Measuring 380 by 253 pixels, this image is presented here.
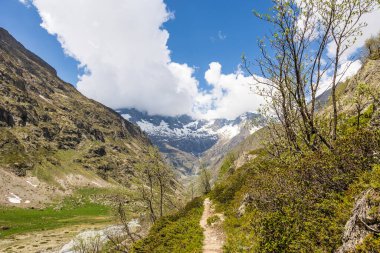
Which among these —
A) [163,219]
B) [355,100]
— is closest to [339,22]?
[355,100]

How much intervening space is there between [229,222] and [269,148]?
37.9 feet

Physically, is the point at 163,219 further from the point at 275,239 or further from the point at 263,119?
the point at 275,239

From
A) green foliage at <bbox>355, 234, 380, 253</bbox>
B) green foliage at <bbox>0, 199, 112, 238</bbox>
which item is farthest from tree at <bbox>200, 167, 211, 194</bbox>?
Result: green foliage at <bbox>355, 234, 380, 253</bbox>

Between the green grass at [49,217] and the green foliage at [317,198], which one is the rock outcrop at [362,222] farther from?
the green grass at [49,217]

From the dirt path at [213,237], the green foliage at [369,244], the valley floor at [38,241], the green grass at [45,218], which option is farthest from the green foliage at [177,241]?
the green grass at [45,218]

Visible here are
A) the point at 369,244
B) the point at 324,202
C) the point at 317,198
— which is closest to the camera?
the point at 369,244

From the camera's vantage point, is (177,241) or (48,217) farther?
(48,217)

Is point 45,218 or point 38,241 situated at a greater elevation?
point 45,218

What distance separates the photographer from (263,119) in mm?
22719

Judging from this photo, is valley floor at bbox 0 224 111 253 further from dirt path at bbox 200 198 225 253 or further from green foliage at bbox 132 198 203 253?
dirt path at bbox 200 198 225 253

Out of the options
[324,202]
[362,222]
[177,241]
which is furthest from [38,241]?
[362,222]

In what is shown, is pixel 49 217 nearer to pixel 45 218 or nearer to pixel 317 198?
pixel 45 218

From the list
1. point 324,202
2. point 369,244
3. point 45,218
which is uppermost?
point 45,218

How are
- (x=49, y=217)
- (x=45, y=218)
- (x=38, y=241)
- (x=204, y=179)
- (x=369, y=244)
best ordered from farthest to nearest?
1. (x=49, y=217)
2. (x=45, y=218)
3. (x=38, y=241)
4. (x=204, y=179)
5. (x=369, y=244)
